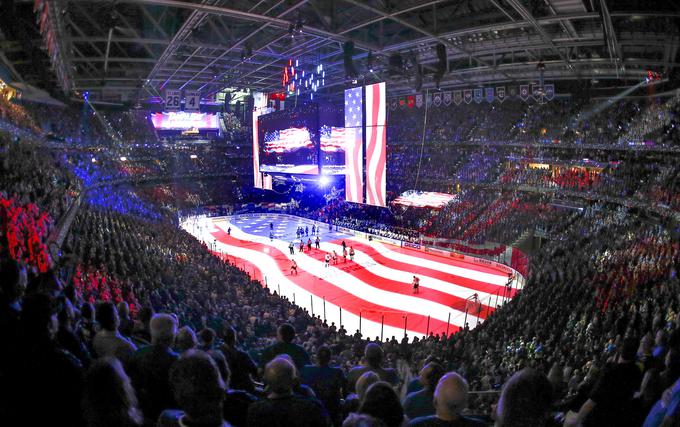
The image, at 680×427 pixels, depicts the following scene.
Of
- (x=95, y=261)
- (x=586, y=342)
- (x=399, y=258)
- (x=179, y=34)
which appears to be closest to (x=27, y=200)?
(x=95, y=261)

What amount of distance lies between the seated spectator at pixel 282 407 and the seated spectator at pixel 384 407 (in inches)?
10.5

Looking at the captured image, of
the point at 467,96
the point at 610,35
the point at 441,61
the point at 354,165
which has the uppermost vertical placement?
the point at 610,35

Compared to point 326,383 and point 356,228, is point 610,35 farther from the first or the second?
point 356,228

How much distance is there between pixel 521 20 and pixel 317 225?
2476 cm

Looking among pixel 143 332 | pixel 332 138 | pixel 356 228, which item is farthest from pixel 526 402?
pixel 356 228

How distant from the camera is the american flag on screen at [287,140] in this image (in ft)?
93.3

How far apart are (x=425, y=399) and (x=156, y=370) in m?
2.05

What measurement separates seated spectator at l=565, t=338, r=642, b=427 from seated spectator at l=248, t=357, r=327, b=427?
1.85 metres

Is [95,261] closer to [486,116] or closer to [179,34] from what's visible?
[179,34]

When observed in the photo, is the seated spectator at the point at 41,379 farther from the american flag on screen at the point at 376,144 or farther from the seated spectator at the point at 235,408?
the american flag on screen at the point at 376,144

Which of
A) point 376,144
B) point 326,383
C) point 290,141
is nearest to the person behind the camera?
point 326,383

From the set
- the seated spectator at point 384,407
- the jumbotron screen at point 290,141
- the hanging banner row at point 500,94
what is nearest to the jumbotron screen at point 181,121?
the jumbotron screen at point 290,141

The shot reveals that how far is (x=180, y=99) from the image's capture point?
79.2 feet

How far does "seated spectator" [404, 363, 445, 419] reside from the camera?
10.8ft
